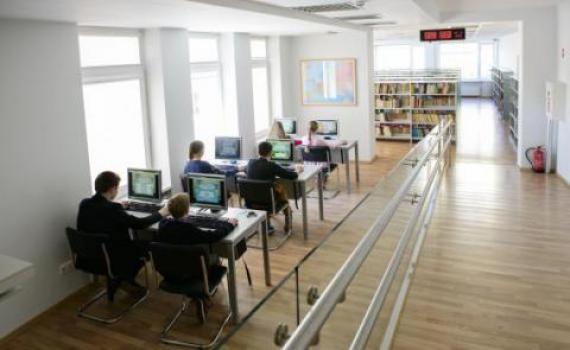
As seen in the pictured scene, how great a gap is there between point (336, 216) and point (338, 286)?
226 inches

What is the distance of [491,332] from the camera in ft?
12.9

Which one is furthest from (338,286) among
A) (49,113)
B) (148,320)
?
(49,113)

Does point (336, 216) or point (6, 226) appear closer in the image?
point (6, 226)

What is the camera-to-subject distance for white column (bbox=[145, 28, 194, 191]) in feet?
21.9

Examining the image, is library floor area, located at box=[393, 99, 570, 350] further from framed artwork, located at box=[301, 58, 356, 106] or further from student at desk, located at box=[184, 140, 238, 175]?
framed artwork, located at box=[301, 58, 356, 106]

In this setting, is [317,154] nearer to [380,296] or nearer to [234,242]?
[234,242]

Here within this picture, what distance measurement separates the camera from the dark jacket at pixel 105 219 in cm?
462

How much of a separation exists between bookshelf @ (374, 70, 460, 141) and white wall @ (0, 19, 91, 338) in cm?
963

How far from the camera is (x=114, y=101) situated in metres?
6.33

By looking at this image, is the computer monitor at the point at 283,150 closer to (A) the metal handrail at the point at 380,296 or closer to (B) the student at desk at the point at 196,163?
(B) the student at desk at the point at 196,163

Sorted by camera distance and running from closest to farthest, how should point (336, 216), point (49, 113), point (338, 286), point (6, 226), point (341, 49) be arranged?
1. point (338, 286)
2. point (6, 226)
3. point (49, 113)
4. point (336, 216)
5. point (341, 49)

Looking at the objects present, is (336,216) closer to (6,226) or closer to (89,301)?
(89,301)

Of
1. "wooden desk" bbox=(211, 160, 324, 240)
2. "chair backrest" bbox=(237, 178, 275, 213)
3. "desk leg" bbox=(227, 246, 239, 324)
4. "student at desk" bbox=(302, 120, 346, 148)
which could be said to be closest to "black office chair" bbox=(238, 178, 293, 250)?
"chair backrest" bbox=(237, 178, 275, 213)

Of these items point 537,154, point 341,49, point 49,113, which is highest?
point 341,49
